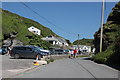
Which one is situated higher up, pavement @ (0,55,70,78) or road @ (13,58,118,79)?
pavement @ (0,55,70,78)

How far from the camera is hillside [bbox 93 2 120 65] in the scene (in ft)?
57.9

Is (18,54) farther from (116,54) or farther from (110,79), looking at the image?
(110,79)

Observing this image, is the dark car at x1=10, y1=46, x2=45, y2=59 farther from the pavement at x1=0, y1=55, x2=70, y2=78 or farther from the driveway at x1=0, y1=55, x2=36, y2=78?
the driveway at x1=0, y1=55, x2=36, y2=78

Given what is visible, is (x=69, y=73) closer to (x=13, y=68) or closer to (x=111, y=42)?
(x=13, y=68)

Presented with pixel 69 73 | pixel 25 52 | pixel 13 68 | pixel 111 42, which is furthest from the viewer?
pixel 111 42

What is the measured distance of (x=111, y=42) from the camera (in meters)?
28.1

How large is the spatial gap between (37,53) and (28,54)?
4.01 ft

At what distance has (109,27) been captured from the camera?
101 feet

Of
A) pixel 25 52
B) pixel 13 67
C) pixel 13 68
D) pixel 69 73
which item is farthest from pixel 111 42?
pixel 13 68

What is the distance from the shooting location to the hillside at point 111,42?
1766 cm

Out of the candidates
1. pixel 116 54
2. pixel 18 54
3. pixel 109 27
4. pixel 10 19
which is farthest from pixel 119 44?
pixel 10 19

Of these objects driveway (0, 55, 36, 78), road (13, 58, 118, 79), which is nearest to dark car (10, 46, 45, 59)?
driveway (0, 55, 36, 78)

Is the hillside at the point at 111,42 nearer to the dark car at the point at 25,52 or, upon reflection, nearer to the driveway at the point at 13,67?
the driveway at the point at 13,67

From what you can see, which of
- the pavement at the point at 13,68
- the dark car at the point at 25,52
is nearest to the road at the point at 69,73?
the pavement at the point at 13,68
